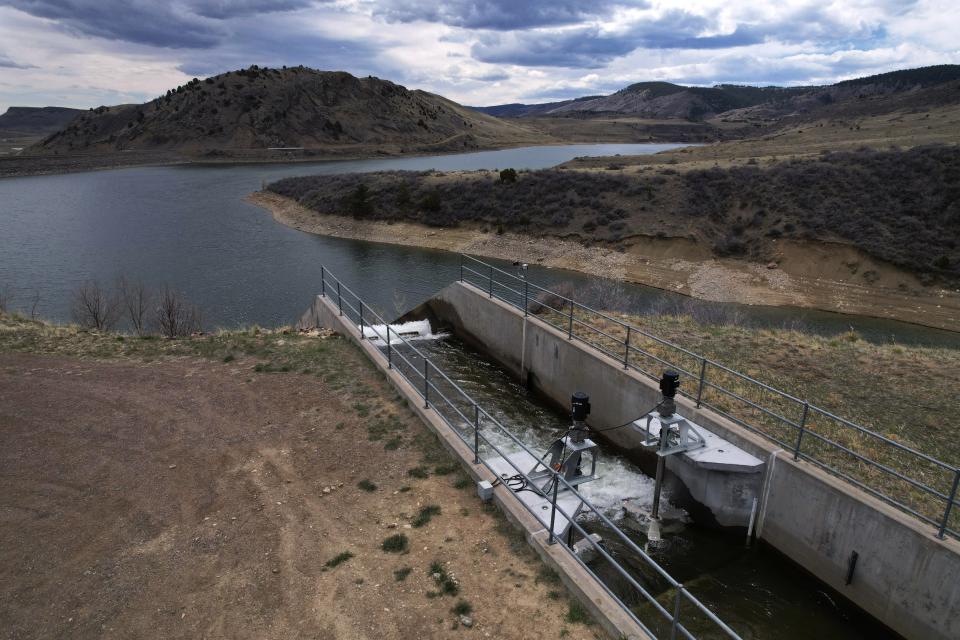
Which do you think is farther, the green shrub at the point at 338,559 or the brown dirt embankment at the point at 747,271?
the brown dirt embankment at the point at 747,271

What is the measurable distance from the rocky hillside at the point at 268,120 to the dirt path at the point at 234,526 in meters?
111

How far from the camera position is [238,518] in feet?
24.5

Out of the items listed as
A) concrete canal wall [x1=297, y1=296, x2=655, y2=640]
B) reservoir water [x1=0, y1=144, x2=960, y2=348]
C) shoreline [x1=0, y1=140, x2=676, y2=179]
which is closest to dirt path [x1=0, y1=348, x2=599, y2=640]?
concrete canal wall [x1=297, y1=296, x2=655, y2=640]

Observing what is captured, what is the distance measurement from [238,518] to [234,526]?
6.6 inches

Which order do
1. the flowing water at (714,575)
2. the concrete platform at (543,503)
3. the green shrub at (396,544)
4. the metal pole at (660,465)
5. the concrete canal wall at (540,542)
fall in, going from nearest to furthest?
the concrete canal wall at (540,542), the green shrub at (396,544), the concrete platform at (543,503), the flowing water at (714,575), the metal pole at (660,465)

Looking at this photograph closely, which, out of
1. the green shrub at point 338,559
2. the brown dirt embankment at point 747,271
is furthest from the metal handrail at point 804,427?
the brown dirt embankment at point 747,271

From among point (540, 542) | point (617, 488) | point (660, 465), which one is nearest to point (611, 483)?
point (617, 488)

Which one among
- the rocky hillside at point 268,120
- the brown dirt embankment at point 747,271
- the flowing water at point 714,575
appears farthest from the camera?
the rocky hillside at point 268,120

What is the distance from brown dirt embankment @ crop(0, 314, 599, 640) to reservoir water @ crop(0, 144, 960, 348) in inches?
563

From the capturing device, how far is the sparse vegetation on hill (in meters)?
31.0

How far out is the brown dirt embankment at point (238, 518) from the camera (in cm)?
591

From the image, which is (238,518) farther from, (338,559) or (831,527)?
(831,527)

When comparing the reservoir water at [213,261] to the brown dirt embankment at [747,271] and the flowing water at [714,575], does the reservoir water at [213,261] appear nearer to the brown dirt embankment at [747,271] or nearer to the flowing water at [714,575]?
the brown dirt embankment at [747,271]

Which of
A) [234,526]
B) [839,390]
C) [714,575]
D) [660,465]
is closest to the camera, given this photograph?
[234,526]
